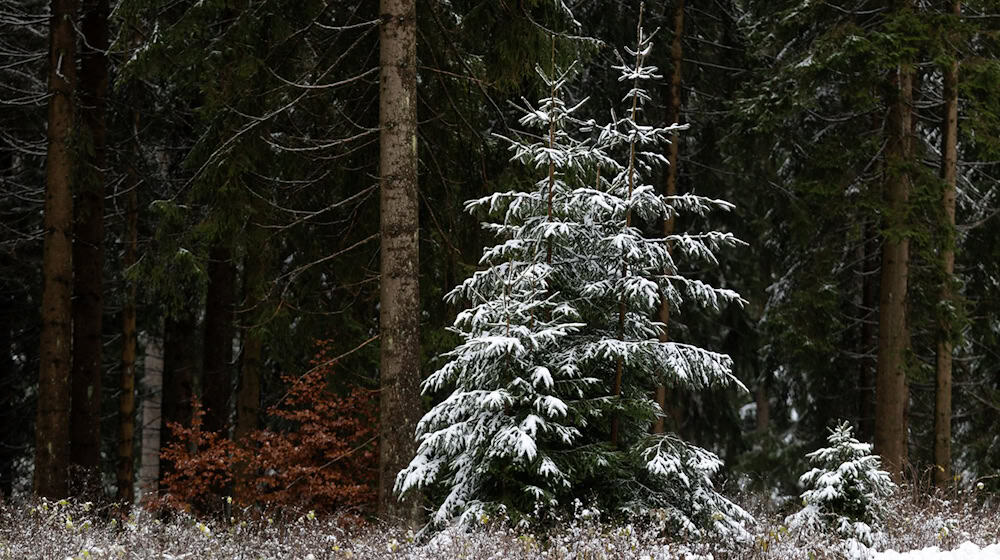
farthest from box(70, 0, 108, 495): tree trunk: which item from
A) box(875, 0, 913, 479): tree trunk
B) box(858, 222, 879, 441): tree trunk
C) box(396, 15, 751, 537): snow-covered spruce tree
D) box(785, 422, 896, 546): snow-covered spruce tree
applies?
box(858, 222, 879, 441): tree trunk

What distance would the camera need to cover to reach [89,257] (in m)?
14.7

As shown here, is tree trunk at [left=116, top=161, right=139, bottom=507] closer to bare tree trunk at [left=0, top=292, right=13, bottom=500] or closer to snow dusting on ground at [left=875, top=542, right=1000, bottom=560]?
bare tree trunk at [left=0, top=292, right=13, bottom=500]

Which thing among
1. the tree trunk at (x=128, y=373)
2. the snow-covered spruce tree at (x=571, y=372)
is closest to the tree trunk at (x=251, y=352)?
the tree trunk at (x=128, y=373)

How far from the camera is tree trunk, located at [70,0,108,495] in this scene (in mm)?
14539

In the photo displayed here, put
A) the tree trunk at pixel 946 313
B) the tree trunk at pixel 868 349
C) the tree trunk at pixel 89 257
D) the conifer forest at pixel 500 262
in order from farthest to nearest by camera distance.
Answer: the tree trunk at pixel 868 349 → the tree trunk at pixel 89 257 → the tree trunk at pixel 946 313 → the conifer forest at pixel 500 262

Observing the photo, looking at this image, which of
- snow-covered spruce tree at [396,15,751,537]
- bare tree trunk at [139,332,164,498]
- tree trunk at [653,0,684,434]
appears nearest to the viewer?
snow-covered spruce tree at [396,15,751,537]

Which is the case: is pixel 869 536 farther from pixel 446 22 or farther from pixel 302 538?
pixel 446 22

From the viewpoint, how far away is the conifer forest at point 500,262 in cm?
794

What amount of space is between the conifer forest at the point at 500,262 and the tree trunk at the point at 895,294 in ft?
0.17

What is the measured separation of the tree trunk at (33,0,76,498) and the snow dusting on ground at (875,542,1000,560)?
952cm

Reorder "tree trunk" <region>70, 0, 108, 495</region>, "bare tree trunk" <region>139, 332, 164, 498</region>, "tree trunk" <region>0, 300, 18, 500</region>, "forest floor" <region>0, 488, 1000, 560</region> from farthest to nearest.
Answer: "tree trunk" <region>0, 300, 18, 500</region> < "bare tree trunk" <region>139, 332, 164, 498</region> < "tree trunk" <region>70, 0, 108, 495</region> < "forest floor" <region>0, 488, 1000, 560</region>

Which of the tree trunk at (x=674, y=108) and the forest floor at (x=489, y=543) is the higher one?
the tree trunk at (x=674, y=108)

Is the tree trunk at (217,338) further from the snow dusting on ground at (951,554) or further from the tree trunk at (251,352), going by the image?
the snow dusting on ground at (951,554)

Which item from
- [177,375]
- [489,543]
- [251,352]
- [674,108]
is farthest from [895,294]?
[177,375]
